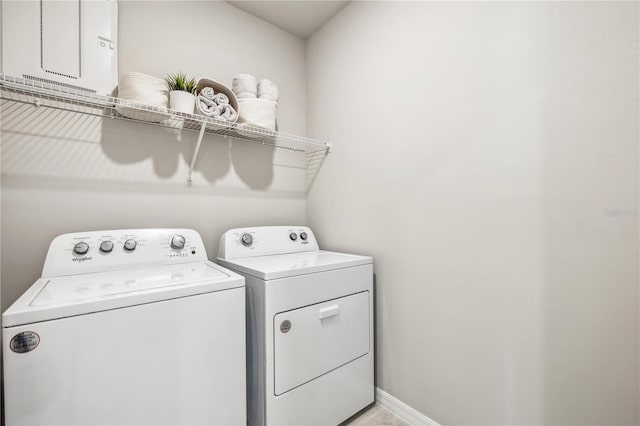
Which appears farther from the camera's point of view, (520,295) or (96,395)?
(520,295)

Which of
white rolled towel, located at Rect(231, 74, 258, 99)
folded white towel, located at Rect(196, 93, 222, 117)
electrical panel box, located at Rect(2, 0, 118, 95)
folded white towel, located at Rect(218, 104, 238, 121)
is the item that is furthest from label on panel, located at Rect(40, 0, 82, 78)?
white rolled towel, located at Rect(231, 74, 258, 99)

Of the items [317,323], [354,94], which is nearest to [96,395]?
[317,323]

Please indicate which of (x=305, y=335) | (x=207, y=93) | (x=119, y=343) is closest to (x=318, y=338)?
(x=305, y=335)

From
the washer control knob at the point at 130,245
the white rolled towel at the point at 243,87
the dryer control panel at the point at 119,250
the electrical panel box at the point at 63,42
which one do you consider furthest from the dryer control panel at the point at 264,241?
the electrical panel box at the point at 63,42

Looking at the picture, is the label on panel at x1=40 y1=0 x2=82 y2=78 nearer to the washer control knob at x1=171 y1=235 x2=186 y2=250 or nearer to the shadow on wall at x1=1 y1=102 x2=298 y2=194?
the shadow on wall at x1=1 y1=102 x2=298 y2=194

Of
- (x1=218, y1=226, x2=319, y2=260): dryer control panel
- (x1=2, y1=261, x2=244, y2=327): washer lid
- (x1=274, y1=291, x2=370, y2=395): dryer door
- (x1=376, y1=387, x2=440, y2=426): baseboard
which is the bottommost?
(x1=376, y1=387, x2=440, y2=426): baseboard

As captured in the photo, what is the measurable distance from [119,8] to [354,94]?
134 cm

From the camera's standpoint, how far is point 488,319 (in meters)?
1.24

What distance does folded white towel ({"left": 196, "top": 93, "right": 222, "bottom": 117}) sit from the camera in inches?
58.6

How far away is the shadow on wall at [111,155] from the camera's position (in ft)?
4.23

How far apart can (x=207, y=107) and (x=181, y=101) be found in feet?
0.43

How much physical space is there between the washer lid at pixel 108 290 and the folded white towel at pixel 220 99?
87 cm

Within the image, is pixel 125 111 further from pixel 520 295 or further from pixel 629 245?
pixel 629 245

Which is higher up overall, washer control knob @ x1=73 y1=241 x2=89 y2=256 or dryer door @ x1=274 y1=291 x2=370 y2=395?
washer control knob @ x1=73 y1=241 x2=89 y2=256
